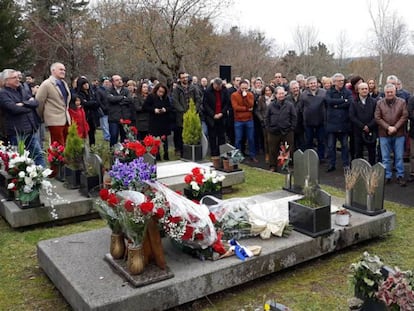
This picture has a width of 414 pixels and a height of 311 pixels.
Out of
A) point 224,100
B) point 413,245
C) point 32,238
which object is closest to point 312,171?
point 413,245

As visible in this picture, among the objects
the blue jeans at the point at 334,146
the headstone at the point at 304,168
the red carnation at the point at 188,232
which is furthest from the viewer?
the blue jeans at the point at 334,146

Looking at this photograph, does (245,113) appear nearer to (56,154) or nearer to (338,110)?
(338,110)

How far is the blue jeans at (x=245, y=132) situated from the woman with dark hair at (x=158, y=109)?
164 cm

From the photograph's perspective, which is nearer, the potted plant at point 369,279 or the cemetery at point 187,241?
the potted plant at point 369,279

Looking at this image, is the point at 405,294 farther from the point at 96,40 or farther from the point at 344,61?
the point at 344,61

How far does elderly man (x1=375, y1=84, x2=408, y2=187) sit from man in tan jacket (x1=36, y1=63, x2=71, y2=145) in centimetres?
548

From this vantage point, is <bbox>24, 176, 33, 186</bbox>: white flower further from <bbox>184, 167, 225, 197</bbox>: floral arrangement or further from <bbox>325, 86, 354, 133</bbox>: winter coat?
<bbox>325, 86, 354, 133</bbox>: winter coat

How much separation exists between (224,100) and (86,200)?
5.06m

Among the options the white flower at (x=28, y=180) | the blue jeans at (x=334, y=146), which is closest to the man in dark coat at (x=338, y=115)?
the blue jeans at (x=334, y=146)

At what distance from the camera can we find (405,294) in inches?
105

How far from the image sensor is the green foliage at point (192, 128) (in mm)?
9469

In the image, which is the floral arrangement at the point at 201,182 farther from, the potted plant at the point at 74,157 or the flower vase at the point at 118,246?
the potted plant at the point at 74,157

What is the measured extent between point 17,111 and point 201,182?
11.1 ft

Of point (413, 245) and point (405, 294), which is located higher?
point (405, 294)
